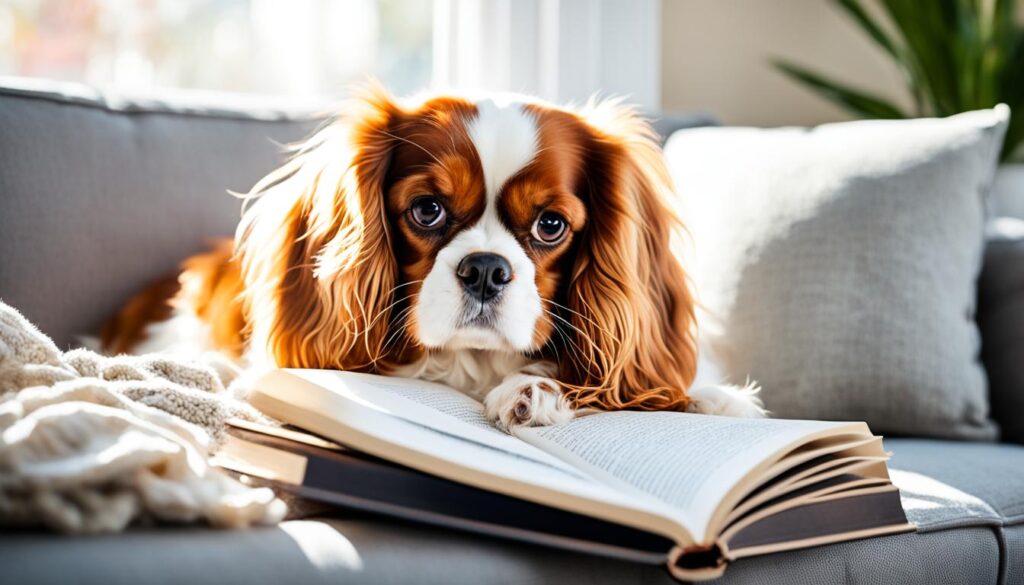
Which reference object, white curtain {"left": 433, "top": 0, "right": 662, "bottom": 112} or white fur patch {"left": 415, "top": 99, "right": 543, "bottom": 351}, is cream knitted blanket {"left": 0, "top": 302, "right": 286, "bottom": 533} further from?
white curtain {"left": 433, "top": 0, "right": 662, "bottom": 112}

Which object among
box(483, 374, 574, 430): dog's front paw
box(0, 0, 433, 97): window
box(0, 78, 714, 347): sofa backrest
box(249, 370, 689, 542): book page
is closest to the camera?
box(249, 370, 689, 542): book page

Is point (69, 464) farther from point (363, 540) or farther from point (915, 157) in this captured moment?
point (915, 157)

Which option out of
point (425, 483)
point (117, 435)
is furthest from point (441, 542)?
point (117, 435)

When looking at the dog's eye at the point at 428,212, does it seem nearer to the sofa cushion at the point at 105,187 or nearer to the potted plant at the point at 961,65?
the sofa cushion at the point at 105,187

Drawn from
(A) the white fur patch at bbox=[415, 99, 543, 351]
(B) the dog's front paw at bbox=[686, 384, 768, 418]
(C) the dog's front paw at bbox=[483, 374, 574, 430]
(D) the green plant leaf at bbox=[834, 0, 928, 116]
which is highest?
(D) the green plant leaf at bbox=[834, 0, 928, 116]

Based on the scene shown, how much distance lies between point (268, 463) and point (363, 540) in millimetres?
149

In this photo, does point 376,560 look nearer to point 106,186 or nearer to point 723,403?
point 723,403

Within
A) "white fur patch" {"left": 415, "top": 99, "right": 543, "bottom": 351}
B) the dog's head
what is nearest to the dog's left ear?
the dog's head

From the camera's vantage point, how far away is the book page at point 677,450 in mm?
929

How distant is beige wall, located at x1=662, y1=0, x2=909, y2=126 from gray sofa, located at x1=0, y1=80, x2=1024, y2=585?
111cm

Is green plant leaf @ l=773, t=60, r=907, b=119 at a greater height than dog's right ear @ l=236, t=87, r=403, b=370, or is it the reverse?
green plant leaf @ l=773, t=60, r=907, b=119

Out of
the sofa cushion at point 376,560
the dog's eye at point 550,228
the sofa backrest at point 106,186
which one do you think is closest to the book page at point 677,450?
the sofa cushion at point 376,560

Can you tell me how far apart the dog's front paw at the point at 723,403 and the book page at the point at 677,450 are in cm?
21

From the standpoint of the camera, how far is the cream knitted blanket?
84 centimetres
